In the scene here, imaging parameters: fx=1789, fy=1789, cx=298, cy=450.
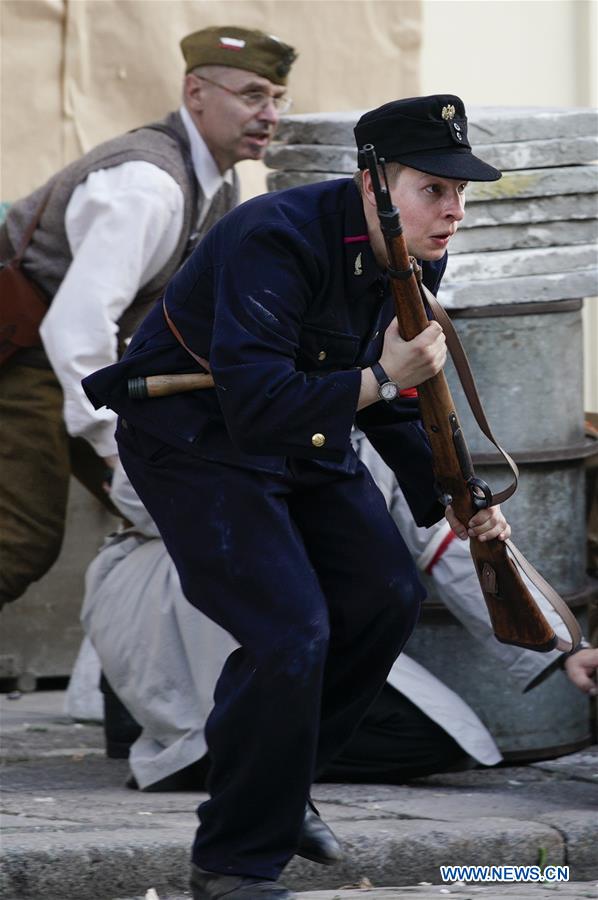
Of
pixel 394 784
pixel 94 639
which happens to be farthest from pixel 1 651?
pixel 394 784

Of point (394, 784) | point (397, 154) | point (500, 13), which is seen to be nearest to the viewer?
point (397, 154)

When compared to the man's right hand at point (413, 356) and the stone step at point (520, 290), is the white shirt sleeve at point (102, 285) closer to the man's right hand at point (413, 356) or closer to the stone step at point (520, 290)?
the stone step at point (520, 290)

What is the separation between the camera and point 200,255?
326 cm

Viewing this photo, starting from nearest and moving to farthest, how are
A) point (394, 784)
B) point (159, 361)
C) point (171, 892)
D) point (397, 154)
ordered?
point (397, 154), point (159, 361), point (171, 892), point (394, 784)

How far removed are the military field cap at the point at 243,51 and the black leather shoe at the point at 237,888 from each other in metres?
2.81

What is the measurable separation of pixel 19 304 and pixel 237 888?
2.35 meters

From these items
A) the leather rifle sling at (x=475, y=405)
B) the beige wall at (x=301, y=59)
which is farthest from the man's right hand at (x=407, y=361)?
the beige wall at (x=301, y=59)

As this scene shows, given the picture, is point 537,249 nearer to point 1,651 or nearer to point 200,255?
point 200,255

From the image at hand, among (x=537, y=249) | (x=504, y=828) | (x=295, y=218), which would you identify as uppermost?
(x=295, y=218)

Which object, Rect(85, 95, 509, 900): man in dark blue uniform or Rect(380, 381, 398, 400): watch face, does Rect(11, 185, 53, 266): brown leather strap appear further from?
Rect(380, 381, 398, 400): watch face

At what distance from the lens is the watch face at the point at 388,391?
3.03 meters

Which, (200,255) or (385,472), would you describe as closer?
(200,255)

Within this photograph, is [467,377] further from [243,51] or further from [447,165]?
[243,51]

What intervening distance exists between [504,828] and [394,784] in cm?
59
